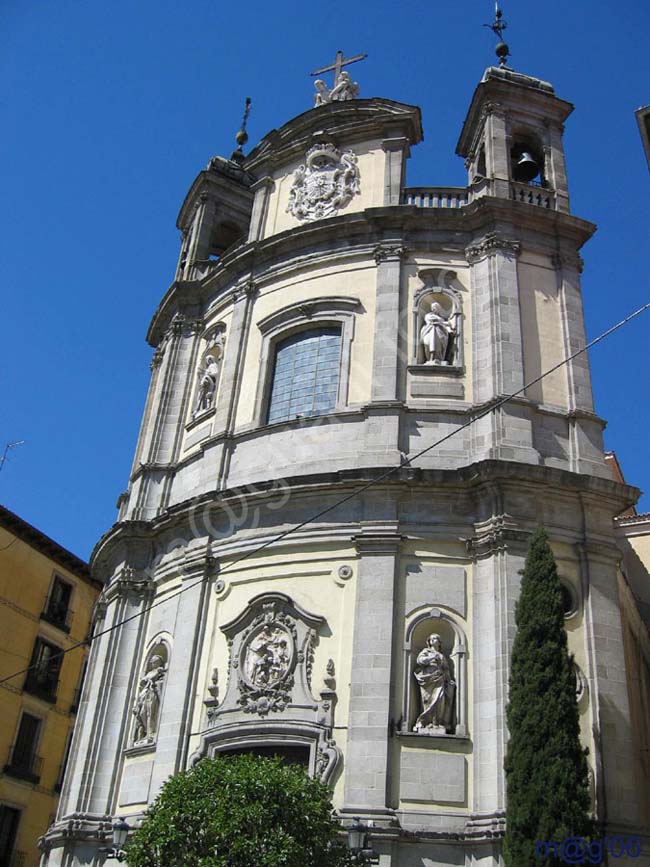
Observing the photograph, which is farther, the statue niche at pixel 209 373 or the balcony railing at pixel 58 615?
the balcony railing at pixel 58 615

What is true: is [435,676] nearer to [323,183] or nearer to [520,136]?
[323,183]

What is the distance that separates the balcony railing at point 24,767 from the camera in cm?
2494

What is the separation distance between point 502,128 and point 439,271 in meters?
4.12

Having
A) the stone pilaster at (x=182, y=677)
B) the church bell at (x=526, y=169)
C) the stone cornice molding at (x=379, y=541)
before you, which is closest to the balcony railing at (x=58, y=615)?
the stone pilaster at (x=182, y=677)

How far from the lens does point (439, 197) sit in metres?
18.8

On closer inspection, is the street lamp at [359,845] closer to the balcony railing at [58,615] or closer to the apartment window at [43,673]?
the apartment window at [43,673]

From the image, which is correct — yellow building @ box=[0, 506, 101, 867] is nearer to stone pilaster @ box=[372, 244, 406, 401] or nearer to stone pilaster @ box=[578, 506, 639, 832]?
stone pilaster @ box=[372, 244, 406, 401]

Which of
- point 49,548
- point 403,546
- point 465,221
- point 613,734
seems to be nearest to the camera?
point 613,734

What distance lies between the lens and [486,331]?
16.6 meters

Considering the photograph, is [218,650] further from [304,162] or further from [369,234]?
[304,162]

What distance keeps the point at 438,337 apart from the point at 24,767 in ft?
57.8

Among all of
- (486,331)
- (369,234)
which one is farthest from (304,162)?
(486,331)

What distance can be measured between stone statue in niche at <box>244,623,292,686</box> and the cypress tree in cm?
390

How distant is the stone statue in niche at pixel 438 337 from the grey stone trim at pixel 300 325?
1.41 m
